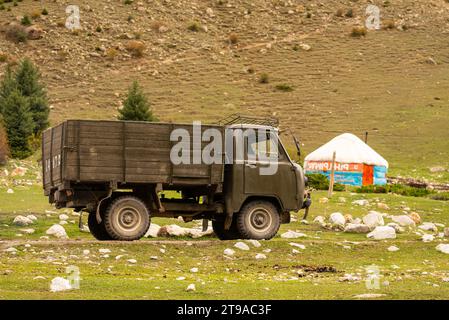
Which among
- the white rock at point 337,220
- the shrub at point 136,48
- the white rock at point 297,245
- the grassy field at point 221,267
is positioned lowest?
the grassy field at point 221,267

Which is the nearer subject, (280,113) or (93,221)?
(93,221)

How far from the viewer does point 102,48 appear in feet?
→ 262

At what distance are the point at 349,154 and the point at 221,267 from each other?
93.0 ft

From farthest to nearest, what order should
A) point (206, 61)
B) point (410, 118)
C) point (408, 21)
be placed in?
point (408, 21) < point (206, 61) < point (410, 118)

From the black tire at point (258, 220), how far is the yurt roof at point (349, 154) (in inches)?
939

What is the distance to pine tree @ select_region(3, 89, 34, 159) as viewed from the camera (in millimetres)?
49956

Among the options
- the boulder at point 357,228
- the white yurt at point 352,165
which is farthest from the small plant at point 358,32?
the boulder at point 357,228

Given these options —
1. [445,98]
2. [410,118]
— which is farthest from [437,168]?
[445,98]

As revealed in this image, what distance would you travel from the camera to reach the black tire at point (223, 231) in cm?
2173

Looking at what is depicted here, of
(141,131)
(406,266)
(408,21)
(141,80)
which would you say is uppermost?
(408,21)

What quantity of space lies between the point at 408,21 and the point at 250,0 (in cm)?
1389

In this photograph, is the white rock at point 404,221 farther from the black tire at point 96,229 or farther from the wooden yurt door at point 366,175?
the wooden yurt door at point 366,175

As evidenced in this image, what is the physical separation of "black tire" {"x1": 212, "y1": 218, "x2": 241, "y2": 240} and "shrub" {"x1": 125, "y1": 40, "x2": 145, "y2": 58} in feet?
190

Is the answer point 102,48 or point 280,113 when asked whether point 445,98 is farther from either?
point 102,48
